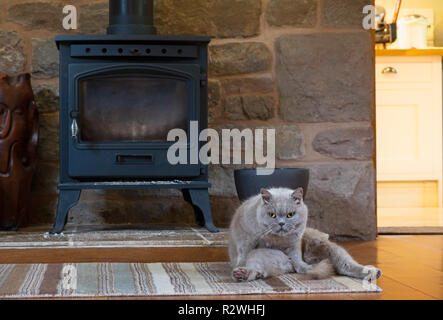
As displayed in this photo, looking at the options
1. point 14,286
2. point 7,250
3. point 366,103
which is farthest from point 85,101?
point 366,103

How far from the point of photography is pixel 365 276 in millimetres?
1837

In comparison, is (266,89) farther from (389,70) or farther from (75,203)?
(389,70)

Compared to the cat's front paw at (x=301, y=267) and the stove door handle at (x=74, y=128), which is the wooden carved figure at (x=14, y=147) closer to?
the stove door handle at (x=74, y=128)

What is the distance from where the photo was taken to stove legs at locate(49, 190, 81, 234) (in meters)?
2.57

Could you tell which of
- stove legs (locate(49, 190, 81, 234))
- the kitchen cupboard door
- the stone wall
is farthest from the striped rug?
the kitchen cupboard door

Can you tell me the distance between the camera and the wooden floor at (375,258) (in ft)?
5.53

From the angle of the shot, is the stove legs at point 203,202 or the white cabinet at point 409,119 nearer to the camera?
the stove legs at point 203,202

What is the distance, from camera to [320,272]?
1.86 meters

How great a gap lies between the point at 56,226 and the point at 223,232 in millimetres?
650

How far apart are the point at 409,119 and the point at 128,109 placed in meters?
2.64

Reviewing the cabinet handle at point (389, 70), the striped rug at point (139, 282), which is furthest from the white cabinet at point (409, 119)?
the striped rug at point (139, 282)

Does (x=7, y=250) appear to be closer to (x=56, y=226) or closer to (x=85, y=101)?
(x=56, y=226)

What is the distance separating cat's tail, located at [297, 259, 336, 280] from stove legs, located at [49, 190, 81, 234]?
1077 mm

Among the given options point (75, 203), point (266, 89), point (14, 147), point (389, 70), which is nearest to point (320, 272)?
point (75, 203)
